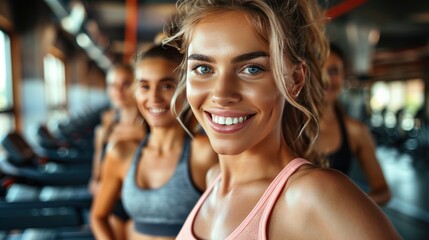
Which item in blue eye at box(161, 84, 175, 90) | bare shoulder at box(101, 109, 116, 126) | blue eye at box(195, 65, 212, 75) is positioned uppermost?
blue eye at box(195, 65, 212, 75)

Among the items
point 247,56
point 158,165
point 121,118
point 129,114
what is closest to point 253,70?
point 247,56

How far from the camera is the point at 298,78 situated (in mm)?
955

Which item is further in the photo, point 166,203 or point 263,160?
point 166,203

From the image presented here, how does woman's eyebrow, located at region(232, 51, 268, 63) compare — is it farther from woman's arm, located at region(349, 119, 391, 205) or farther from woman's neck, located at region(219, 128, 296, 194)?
woman's arm, located at region(349, 119, 391, 205)

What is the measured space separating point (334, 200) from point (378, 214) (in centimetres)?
7

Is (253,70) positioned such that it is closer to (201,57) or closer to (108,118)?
(201,57)

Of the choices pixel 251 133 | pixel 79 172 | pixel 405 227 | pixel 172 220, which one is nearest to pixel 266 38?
pixel 251 133

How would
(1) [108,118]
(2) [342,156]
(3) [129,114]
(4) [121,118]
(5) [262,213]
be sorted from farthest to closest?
(1) [108,118] → (4) [121,118] → (3) [129,114] → (2) [342,156] → (5) [262,213]

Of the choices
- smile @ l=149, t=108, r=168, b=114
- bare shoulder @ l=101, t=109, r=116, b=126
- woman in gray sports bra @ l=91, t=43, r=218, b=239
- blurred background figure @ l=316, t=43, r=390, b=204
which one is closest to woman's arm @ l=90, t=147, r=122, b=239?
woman in gray sports bra @ l=91, t=43, r=218, b=239

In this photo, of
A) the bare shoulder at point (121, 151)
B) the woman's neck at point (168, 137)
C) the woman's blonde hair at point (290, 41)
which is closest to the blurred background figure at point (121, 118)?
the bare shoulder at point (121, 151)

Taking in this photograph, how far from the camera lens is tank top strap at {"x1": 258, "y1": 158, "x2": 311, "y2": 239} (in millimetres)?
813

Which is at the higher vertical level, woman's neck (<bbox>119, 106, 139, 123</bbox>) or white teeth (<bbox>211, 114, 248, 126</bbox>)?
white teeth (<bbox>211, 114, 248, 126</bbox>)

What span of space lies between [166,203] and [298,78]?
72 cm

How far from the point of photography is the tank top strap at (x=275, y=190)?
2.67 ft
